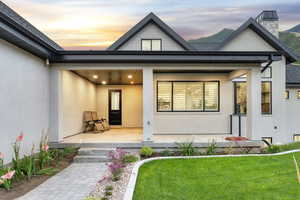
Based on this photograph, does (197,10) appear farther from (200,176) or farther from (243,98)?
(200,176)

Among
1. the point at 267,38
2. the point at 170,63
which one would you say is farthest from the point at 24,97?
the point at 267,38

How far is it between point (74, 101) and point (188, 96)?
5.22m

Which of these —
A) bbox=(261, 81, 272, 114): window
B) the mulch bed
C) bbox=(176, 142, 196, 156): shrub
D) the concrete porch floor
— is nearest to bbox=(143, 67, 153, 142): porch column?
the concrete porch floor

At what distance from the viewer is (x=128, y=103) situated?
14.4 m

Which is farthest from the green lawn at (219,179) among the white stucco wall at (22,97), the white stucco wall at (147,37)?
the white stucco wall at (147,37)

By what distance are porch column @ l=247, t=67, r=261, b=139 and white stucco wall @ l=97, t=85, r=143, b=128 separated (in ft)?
23.8

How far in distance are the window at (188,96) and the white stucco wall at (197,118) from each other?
207mm

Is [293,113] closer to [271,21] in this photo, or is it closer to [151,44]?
[271,21]

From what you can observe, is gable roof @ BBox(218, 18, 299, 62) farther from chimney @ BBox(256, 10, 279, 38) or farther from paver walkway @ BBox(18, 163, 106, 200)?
paver walkway @ BBox(18, 163, 106, 200)

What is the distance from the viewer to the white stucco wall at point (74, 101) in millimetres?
9266

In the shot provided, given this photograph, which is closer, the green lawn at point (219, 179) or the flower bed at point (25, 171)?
the green lawn at point (219, 179)

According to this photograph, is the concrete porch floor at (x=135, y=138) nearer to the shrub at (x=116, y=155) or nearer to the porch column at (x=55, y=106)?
the porch column at (x=55, y=106)

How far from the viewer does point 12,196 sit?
4.30m

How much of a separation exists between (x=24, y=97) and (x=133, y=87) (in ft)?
27.3
